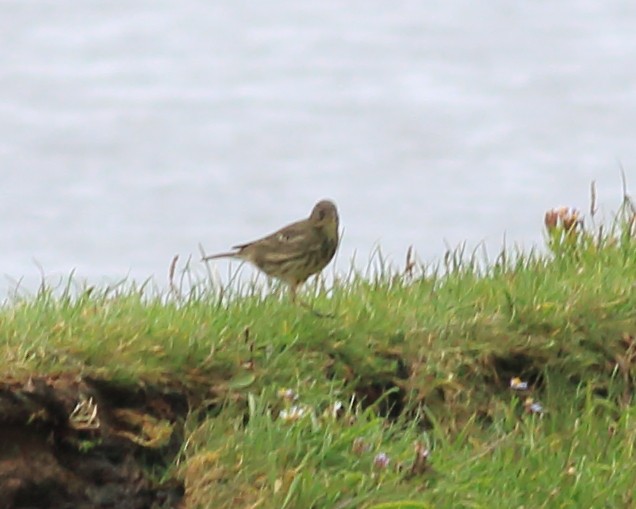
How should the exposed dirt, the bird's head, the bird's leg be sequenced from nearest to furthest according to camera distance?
the exposed dirt
the bird's leg
the bird's head

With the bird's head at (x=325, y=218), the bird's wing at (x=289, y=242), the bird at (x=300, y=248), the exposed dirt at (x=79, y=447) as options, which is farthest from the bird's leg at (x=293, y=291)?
the exposed dirt at (x=79, y=447)

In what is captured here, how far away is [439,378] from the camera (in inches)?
219

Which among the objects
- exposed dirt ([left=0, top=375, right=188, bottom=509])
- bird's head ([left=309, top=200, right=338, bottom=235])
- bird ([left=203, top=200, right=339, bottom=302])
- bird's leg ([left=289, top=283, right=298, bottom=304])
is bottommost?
exposed dirt ([left=0, top=375, right=188, bottom=509])

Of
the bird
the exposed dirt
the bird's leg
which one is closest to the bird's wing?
the bird

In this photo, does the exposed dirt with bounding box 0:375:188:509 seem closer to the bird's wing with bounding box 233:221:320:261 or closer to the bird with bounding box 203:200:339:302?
the bird with bounding box 203:200:339:302

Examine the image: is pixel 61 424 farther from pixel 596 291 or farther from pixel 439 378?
pixel 596 291

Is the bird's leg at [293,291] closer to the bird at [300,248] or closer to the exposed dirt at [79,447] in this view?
the bird at [300,248]

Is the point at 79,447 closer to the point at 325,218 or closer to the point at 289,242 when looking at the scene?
the point at 289,242

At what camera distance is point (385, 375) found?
5.60 metres

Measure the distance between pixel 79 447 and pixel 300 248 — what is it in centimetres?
185

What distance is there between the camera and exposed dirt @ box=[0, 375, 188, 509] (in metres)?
4.81

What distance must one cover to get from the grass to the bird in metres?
0.18

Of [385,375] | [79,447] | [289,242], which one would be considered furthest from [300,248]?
[79,447]

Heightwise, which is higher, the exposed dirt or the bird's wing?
the bird's wing
